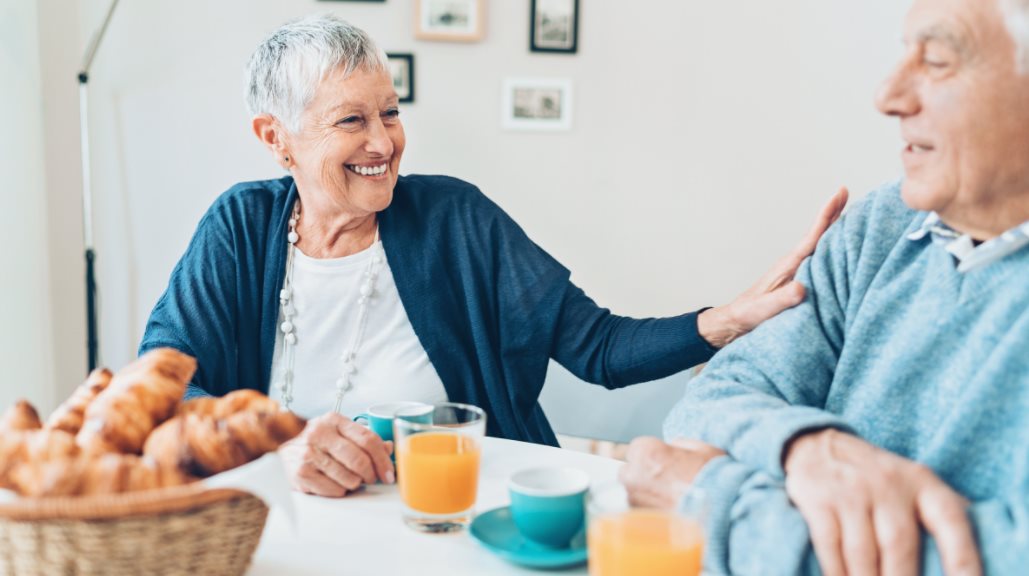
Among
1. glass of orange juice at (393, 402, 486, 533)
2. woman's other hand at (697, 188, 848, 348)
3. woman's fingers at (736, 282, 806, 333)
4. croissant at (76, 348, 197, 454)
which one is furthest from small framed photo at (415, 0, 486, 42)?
croissant at (76, 348, 197, 454)

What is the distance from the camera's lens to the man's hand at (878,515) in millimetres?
880

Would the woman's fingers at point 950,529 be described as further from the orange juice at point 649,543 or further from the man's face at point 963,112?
the man's face at point 963,112

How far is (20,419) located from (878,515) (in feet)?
2.85

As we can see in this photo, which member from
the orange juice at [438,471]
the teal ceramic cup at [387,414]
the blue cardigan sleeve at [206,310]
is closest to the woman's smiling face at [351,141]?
the blue cardigan sleeve at [206,310]

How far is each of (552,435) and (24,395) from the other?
1.62 m

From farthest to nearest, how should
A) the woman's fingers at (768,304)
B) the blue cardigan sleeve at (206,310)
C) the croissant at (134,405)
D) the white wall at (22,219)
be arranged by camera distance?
the white wall at (22,219) → the blue cardigan sleeve at (206,310) → the woman's fingers at (768,304) → the croissant at (134,405)

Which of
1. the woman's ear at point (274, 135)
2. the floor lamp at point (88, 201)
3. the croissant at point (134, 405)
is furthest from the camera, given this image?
the floor lamp at point (88, 201)

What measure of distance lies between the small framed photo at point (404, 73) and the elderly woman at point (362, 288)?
881 millimetres

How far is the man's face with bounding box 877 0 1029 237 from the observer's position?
1.06m

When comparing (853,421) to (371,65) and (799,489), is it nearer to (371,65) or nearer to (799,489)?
(799,489)

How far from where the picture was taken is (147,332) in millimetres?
1812

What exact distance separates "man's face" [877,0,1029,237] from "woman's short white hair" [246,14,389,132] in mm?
1032

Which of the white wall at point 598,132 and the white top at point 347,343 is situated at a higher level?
the white wall at point 598,132

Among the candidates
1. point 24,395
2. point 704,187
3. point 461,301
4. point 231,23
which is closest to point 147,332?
point 461,301
